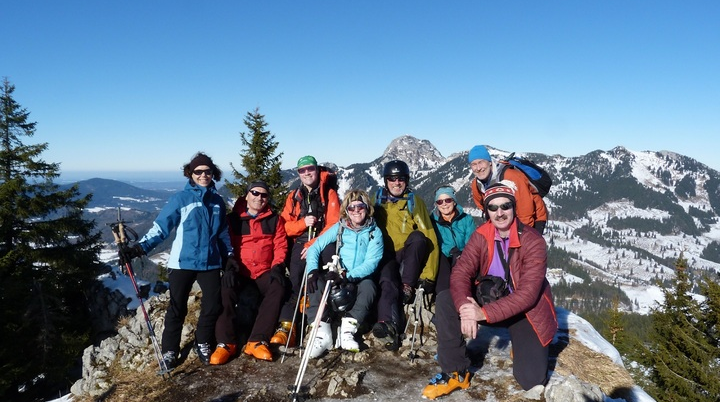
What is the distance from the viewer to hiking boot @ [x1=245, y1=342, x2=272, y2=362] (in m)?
7.10

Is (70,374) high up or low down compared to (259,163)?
down

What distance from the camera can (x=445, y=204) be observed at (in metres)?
8.93

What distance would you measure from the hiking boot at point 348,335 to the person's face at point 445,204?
10.9 feet

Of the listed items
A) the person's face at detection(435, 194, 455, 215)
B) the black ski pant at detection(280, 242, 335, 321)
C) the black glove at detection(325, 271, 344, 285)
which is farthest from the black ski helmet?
the black glove at detection(325, 271, 344, 285)

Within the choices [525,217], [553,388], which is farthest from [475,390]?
[525,217]

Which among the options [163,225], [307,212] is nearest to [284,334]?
[307,212]

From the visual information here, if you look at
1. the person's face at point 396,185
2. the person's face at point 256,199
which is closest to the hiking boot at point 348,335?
the person's face at point 396,185

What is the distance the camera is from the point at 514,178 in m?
8.14

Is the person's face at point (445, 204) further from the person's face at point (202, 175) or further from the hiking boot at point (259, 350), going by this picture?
the person's face at point (202, 175)

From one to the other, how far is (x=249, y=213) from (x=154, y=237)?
2.06 m

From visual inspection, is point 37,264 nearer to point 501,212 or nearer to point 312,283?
point 312,283

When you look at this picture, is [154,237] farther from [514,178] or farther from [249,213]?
[514,178]

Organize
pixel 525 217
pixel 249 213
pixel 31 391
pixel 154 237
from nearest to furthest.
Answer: pixel 154 237, pixel 525 217, pixel 249 213, pixel 31 391

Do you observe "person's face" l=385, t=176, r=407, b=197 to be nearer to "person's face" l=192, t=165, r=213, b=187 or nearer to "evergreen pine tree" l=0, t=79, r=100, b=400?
"person's face" l=192, t=165, r=213, b=187
